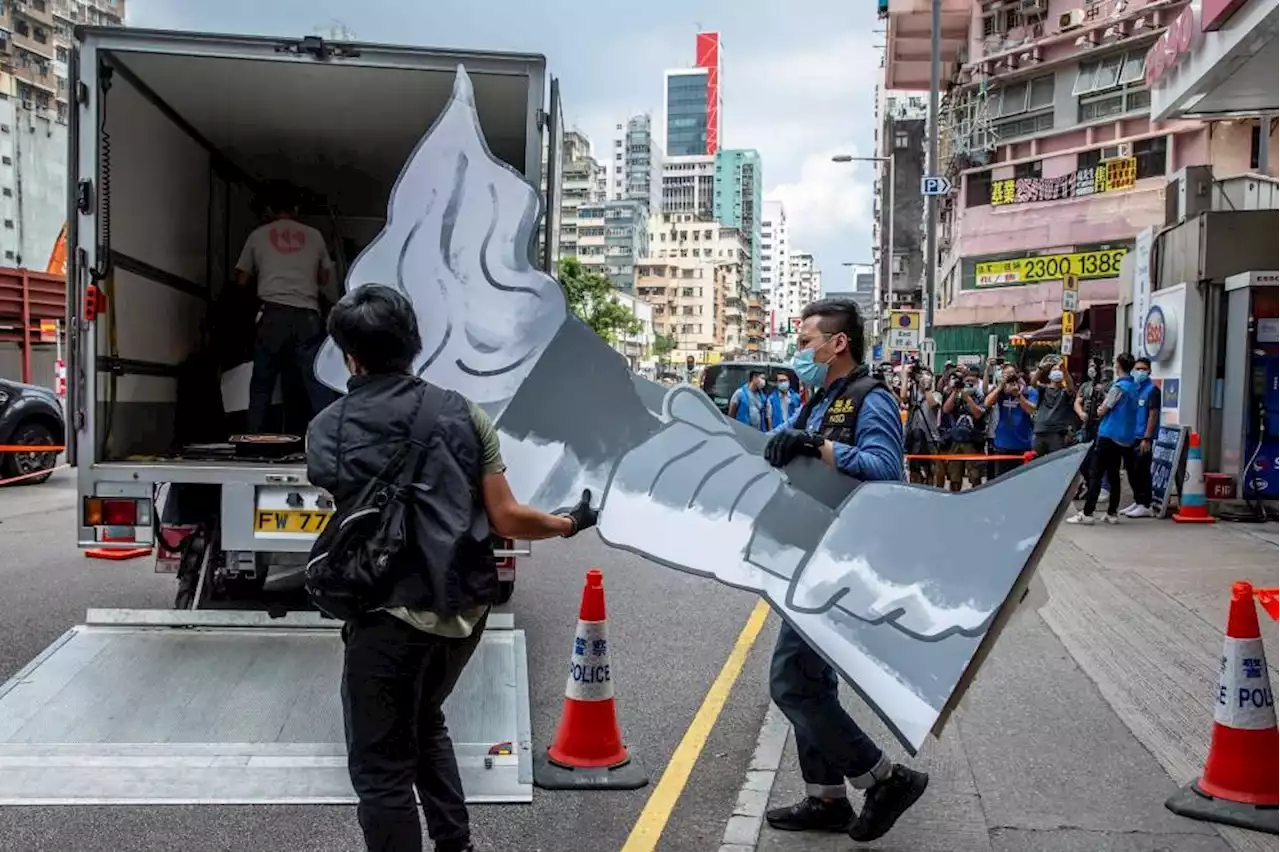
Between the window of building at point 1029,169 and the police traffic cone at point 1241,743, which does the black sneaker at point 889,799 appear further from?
the window of building at point 1029,169

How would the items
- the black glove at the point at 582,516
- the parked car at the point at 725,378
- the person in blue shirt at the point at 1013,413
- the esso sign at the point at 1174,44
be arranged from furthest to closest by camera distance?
the parked car at the point at 725,378
the person in blue shirt at the point at 1013,413
the esso sign at the point at 1174,44
the black glove at the point at 582,516

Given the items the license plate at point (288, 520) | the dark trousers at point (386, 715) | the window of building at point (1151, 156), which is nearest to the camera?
the dark trousers at point (386, 715)

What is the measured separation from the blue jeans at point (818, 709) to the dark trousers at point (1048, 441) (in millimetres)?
10276

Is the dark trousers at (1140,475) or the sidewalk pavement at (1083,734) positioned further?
the dark trousers at (1140,475)

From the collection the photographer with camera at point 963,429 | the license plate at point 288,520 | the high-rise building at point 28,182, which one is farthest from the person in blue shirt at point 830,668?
the high-rise building at point 28,182

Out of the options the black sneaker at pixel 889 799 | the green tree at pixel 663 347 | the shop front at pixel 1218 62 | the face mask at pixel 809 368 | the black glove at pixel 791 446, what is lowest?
the black sneaker at pixel 889 799

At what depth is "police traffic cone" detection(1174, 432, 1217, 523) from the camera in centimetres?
1253

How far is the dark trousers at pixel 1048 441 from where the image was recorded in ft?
44.2

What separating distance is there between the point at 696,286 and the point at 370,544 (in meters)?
147

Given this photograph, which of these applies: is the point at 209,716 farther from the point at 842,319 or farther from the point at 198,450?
the point at 842,319

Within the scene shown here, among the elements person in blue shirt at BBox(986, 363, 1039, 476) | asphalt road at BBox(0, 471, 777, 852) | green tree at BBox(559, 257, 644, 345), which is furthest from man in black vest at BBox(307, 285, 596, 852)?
green tree at BBox(559, 257, 644, 345)

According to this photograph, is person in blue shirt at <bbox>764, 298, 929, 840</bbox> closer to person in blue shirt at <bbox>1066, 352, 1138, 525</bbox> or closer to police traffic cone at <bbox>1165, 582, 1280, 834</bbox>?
police traffic cone at <bbox>1165, 582, 1280, 834</bbox>

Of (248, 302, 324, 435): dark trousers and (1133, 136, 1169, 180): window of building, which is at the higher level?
(1133, 136, 1169, 180): window of building

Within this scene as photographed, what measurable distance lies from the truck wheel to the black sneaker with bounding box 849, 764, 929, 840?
13.8m
